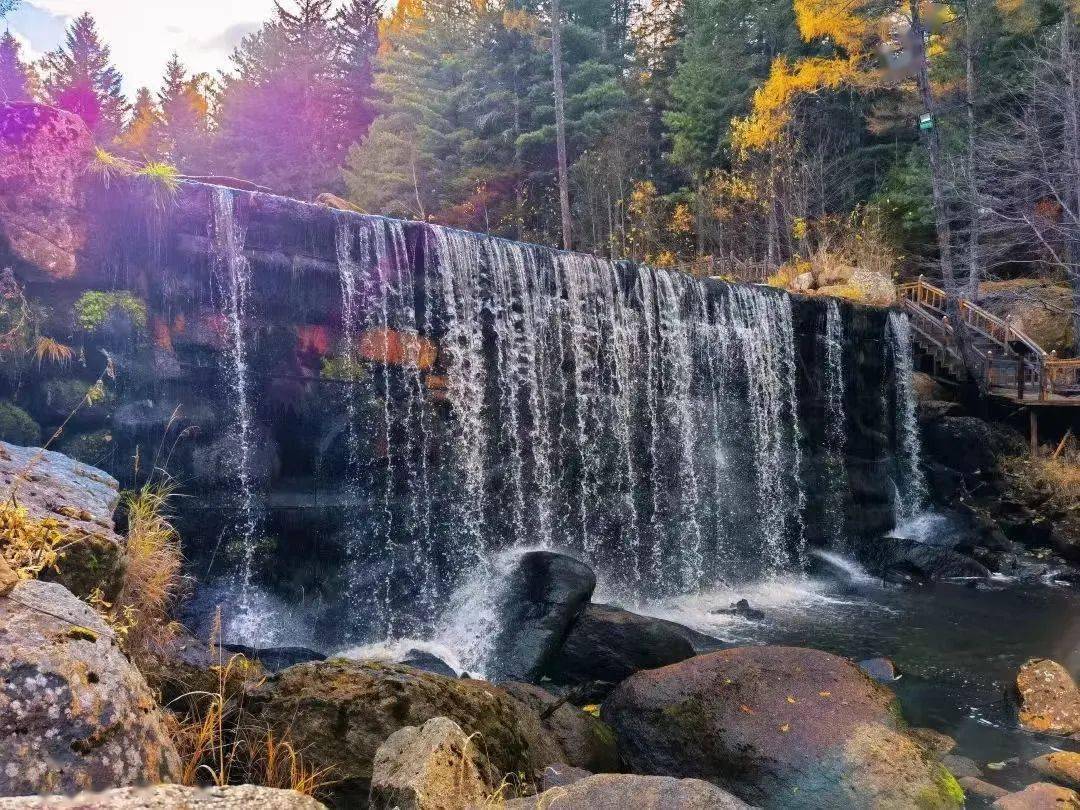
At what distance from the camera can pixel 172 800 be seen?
160 cm

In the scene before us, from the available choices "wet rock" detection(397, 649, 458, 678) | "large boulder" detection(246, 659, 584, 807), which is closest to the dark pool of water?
"wet rock" detection(397, 649, 458, 678)

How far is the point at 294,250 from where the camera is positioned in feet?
32.0

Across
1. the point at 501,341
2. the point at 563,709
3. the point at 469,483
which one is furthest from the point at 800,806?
the point at 501,341

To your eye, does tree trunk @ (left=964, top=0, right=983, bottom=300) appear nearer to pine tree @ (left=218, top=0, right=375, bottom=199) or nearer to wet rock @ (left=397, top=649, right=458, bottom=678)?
wet rock @ (left=397, top=649, right=458, bottom=678)

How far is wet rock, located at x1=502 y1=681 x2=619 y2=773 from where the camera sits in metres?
4.88

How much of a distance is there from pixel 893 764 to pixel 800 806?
2.36 ft

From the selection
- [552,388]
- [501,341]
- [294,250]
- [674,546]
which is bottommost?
[674,546]

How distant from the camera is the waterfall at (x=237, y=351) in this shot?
9.20 m

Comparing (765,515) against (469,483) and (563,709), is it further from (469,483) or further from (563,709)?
(563,709)

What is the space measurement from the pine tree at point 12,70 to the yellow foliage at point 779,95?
33009 mm

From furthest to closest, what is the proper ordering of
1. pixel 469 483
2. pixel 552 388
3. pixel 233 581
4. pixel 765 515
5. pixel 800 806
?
pixel 765 515 < pixel 552 388 < pixel 469 483 < pixel 233 581 < pixel 800 806

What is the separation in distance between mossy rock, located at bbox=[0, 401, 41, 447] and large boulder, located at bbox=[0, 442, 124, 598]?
13.9 feet

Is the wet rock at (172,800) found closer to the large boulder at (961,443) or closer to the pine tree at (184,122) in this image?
the large boulder at (961,443)

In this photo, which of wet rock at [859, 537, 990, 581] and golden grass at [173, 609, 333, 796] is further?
wet rock at [859, 537, 990, 581]
